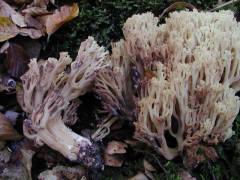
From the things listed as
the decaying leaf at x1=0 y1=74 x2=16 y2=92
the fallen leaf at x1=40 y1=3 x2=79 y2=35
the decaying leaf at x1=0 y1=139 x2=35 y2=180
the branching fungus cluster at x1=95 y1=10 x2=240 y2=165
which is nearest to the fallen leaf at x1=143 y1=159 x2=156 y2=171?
the branching fungus cluster at x1=95 y1=10 x2=240 y2=165

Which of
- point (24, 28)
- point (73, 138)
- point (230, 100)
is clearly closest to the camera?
point (230, 100)

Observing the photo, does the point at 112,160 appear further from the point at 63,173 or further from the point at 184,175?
the point at 184,175

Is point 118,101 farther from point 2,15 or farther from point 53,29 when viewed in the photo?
point 2,15

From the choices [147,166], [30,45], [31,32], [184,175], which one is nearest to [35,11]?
[31,32]

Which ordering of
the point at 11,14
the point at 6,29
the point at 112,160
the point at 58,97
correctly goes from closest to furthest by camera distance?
the point at 58,97
the point at 112,160
the point at 6,29
the point at 11,14

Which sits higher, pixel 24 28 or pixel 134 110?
pixel 24 28

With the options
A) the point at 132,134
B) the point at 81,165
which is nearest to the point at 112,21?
the point at 132,134
